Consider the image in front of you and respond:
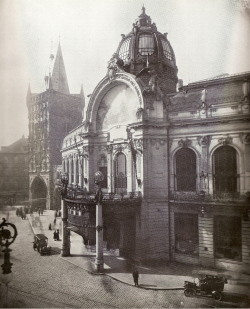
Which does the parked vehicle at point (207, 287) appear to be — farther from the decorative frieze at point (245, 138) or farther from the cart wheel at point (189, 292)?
the decorative frieze at point (245, 138)

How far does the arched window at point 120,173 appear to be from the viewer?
23.5 metres

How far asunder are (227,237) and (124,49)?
709 inches

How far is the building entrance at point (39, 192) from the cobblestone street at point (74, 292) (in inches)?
1108

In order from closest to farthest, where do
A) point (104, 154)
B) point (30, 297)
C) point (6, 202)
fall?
point (30, 297) < point (6, 202) < point (104, 154)

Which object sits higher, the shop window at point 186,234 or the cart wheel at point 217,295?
the shop window at point 186,234

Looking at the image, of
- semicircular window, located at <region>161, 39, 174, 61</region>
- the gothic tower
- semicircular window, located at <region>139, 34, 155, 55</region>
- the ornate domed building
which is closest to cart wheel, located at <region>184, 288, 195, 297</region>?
the ornate domed building

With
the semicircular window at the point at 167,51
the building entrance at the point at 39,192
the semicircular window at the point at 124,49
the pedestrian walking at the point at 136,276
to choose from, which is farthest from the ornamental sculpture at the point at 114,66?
the building entrance at the point at 39,192

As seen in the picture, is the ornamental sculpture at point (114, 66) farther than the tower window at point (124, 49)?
No

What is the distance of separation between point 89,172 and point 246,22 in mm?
16680

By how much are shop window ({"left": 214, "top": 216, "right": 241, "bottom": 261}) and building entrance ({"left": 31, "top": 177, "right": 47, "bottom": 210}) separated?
34347mm

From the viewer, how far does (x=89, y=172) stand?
25.8 meters

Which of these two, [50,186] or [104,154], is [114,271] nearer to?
[104,154]

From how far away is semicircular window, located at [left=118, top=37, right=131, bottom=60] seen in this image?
26.1 m

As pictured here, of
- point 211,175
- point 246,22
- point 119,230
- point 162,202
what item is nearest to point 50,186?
point 119,230
